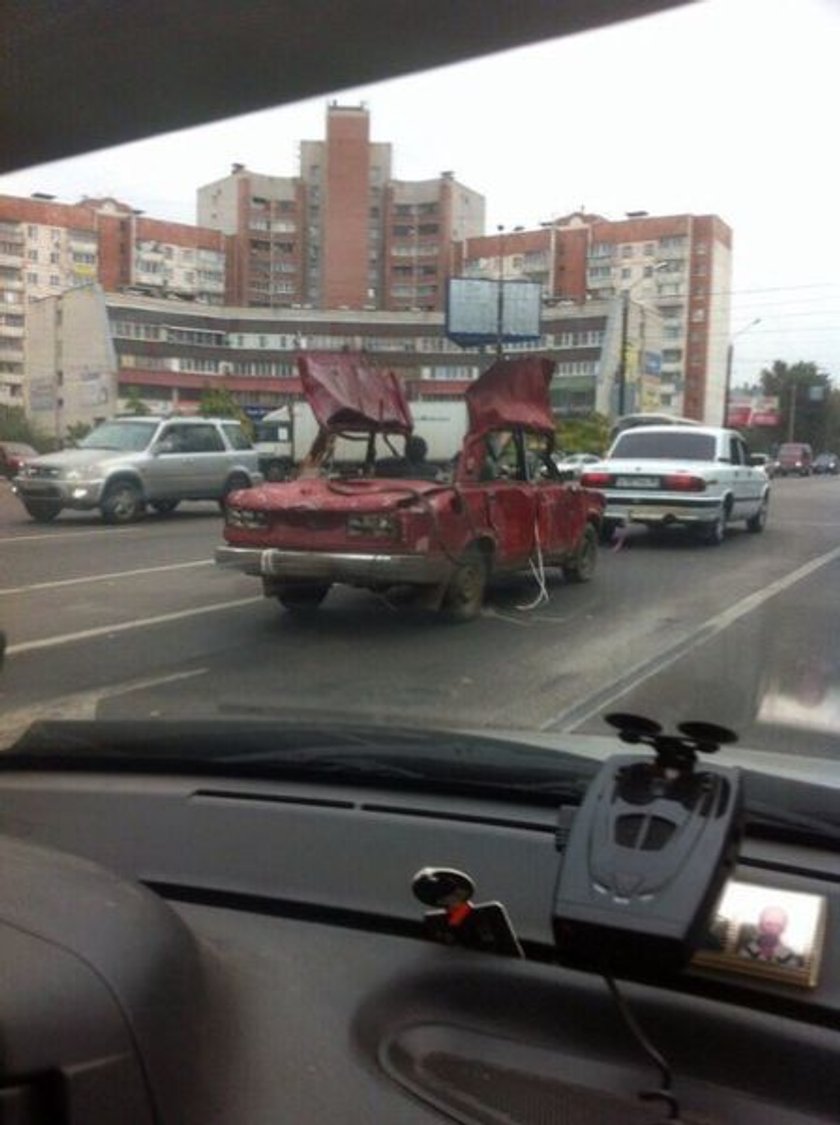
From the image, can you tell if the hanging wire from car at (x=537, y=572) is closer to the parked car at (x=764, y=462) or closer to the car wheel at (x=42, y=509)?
the parked car at (x=764, y=462)

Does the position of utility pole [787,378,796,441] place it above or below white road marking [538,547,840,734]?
above

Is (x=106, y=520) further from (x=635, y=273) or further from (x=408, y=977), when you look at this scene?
(x=408, y=977)

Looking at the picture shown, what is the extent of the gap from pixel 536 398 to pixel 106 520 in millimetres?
8846

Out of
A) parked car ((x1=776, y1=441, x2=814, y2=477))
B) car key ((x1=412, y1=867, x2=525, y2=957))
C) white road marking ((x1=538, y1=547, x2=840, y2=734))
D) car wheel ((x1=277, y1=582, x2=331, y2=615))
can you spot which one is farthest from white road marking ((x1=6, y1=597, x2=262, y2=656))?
parked car ((x1=776, y1=441, x2=814, y2=477))

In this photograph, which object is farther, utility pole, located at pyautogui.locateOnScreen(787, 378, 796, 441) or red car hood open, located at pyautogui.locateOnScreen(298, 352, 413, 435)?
utility pole, located at pyautogui.locateOnScreen(787, 378, 796, 441)

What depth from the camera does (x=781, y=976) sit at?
2064 mm

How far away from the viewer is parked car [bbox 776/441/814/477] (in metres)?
15.9

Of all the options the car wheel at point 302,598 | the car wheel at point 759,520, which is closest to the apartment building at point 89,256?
the car wheel at point 302,598

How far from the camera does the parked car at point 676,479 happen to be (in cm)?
910

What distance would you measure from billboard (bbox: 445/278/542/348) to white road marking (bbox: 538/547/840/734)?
1.87 meters

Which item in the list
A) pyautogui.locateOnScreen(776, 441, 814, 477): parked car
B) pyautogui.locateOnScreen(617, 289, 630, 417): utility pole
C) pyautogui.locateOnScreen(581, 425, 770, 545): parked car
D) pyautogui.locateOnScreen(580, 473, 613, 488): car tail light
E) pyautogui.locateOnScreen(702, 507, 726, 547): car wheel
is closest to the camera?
pyautogui.locateOnScreen(617, 289, 630, 417): utility pole

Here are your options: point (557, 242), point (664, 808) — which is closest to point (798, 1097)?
point (664, 808)

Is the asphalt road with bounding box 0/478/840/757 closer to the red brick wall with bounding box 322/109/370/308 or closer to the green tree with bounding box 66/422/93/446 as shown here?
the green tree with bounding box 66/422/93/446

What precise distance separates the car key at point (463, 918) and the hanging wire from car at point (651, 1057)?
0.23 m
